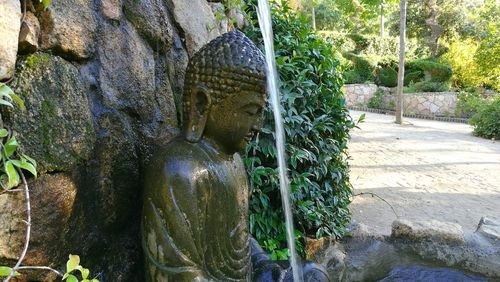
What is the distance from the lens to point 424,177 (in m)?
7.26

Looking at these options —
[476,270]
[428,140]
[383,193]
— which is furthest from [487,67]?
[476,270]

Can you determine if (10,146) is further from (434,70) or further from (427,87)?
(434,70)

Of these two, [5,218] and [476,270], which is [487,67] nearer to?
[476,270]

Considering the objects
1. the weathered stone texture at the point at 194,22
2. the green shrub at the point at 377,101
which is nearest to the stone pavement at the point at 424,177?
the weathered stone texture at the point at 194,22

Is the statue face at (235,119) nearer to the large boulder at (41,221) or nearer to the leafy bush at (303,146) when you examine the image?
the large boulder at (41,221)

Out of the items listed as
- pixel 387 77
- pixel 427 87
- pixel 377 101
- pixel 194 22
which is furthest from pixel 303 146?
pixel 387 77

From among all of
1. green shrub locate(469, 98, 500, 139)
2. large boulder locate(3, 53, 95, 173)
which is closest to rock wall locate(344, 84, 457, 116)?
green shrub locate(469, 98, 500, 139)

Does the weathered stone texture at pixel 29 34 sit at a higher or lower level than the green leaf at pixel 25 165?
higher

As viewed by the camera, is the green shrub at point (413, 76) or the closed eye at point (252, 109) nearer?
the closed eye at point (252, 109)

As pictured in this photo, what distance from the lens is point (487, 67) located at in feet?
56.2

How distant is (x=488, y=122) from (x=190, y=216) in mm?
13913

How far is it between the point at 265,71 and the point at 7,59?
89cm

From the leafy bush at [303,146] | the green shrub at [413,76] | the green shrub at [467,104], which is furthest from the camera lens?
the green shrub at [413,76]

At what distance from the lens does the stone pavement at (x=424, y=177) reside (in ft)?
16.9
